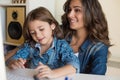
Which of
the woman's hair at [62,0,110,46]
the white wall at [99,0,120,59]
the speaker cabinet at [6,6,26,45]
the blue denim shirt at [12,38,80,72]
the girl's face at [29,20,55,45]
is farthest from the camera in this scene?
the speaker cabinet at [6,6,26,45]

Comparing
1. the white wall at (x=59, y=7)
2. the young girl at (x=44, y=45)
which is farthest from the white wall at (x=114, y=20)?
the young girl at (x=44, y=45)

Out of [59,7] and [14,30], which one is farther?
[14,30]

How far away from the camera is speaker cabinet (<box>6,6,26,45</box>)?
231cm

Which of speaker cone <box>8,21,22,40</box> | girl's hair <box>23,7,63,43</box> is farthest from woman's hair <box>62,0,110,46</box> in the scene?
speaker cone <box>8,21,22,40</box>

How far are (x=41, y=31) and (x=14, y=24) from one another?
1.36 metres

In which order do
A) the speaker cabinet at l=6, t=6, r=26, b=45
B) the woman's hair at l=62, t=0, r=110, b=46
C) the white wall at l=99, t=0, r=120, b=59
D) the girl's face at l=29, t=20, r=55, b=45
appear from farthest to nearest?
the speaker cabinet at l=6, t=6, r=26, b=45, the white wall at l=99, t=0, r=120, b=59, the woman's hair at l=62, t=0, r=110, b=46, the girl's face at l=29, t=20, r=55, b=45

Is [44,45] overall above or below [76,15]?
below

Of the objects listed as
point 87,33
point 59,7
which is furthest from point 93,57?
point 59,7

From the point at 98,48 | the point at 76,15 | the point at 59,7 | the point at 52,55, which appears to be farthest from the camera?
the point at 59,7

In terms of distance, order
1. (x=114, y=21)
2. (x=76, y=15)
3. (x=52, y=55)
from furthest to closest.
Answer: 1. (x=114, y=21)
2. (x=76, y=15)
3. (x=52, y=55)

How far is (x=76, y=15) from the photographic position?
1.34 meters

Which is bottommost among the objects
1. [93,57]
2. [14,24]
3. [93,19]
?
[93,57]

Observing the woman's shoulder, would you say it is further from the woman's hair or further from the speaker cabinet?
the speaker cabinet

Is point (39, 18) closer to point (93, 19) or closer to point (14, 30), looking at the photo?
point (93, 19)
